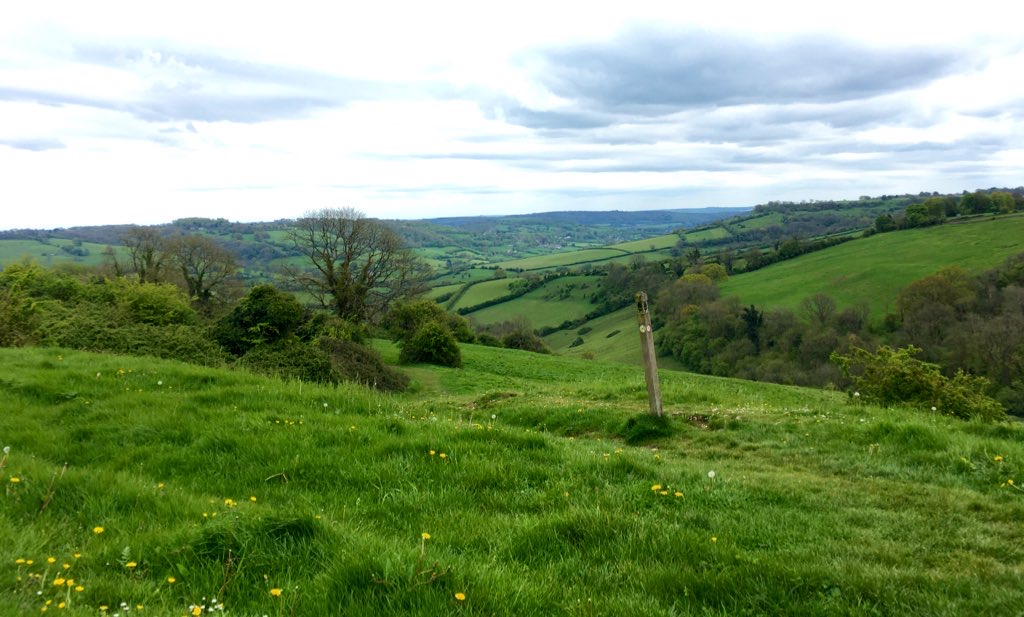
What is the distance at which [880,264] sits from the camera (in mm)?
101125

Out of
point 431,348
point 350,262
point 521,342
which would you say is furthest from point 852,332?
point 350,262

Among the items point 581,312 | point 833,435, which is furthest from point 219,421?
point 581,312

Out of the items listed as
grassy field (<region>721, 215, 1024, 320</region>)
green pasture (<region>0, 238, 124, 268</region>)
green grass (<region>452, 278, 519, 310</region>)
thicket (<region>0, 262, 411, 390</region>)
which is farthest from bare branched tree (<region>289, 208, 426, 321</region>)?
green pasture (<region>0, 238, 124, 268</region>)

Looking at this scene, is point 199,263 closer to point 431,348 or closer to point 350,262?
point 350,262

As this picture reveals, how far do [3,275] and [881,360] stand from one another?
1710 inches

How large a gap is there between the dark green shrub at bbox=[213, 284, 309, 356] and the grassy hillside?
1698 centimetres

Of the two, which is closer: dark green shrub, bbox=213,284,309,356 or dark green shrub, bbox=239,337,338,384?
dark green shrub, bbox=239,337,338,384

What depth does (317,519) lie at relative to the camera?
4.89 m

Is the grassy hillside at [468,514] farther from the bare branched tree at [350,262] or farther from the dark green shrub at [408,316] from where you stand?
the bare branched tree at [350,262]

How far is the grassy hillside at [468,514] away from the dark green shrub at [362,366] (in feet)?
56.8

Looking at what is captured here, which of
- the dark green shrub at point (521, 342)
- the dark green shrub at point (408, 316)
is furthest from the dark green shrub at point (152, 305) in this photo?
the dark green shrub at point (521, 342)

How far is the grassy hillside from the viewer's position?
3.99 metres

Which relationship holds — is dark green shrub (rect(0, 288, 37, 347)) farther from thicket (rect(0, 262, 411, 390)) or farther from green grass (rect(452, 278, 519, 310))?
green grass (rect(452, 278, 519, 310))

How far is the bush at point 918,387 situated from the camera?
12898 millimetres
